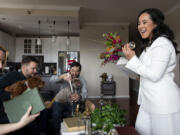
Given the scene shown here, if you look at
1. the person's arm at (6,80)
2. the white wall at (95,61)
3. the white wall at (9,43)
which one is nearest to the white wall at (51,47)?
the white wall at (9,43)

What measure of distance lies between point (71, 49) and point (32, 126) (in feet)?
19.8

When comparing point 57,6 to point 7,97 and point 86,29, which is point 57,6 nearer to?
point 86,29

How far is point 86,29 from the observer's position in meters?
6.02

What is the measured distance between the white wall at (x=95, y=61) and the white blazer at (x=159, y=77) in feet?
16.3

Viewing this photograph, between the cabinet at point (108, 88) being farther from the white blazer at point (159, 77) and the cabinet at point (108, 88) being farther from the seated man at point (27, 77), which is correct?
the white blazer at point (159, 77)

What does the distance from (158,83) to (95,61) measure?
5050mm

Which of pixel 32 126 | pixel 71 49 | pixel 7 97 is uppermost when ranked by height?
pixel 71 49

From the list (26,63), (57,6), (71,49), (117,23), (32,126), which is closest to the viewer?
(32,126)

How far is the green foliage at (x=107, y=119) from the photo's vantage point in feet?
2.86

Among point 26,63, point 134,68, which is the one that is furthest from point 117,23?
point 134,68

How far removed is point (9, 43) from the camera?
6.80 meters

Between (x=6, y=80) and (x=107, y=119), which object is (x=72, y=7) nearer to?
(x=6, y=80)

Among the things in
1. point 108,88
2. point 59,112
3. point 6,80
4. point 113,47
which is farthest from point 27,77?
point 108,88

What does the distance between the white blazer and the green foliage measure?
0.26 metres
